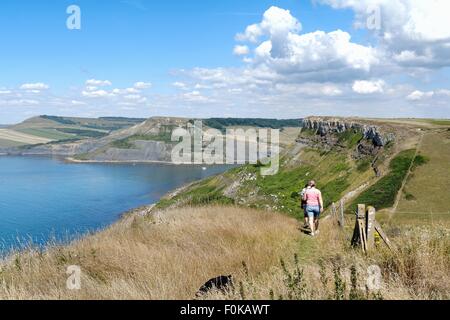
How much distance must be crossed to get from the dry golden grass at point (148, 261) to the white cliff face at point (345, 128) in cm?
8203

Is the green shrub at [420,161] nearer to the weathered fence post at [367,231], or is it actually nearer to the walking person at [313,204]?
the walking person at [313,204]

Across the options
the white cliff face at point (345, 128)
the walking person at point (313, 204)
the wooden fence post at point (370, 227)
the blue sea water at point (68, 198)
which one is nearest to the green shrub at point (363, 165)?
the white cliff face at point (345, 128)

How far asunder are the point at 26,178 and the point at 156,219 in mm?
187701

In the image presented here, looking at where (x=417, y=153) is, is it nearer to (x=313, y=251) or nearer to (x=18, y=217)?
(x=313, y=251)

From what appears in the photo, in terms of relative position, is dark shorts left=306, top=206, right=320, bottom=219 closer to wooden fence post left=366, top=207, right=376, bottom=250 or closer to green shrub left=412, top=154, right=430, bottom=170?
wooden fence post left=366, top=207, right=376, bottom=250

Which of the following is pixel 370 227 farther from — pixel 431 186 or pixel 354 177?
pixel 354 177

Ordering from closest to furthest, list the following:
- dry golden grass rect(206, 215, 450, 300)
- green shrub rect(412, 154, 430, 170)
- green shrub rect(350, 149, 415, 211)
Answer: dry golden grass rect(206, 215, 450, 300)
green shrub rect(350, 149, 415, 211)
green shrub rect(412, 154, 430, 170)

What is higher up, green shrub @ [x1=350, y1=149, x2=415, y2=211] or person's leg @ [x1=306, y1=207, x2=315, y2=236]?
person's leg @ [x1=306, y1=207, x2=315, y2=236]

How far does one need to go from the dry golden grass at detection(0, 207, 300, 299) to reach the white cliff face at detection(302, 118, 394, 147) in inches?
3230

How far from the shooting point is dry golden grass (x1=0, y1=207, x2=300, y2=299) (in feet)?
20.9

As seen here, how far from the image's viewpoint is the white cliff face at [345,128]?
89750mm

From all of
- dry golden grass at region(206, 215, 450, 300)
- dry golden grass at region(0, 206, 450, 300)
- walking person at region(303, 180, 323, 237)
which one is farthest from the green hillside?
dry golden grass at region(206, 215, 450, 300)

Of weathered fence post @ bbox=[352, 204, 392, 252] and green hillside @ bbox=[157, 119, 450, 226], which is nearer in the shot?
weathered fence post @ bbox=[352, 204, 392, 252]

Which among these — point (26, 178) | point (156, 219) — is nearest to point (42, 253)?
point (156, 219)
